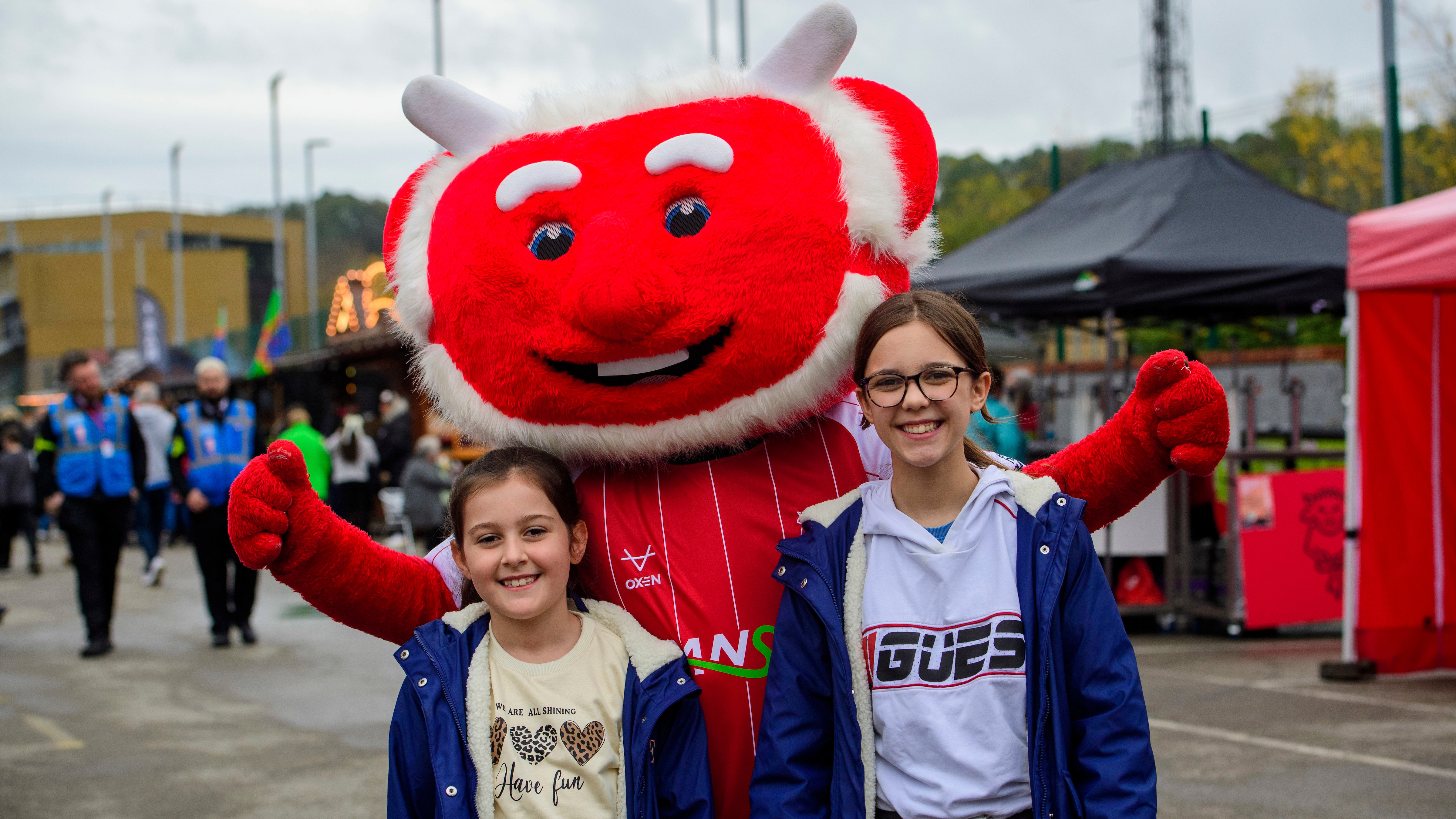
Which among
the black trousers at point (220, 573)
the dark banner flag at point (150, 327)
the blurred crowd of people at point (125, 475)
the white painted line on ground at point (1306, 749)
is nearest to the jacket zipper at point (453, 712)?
the white painted line on ground at point (1306, 749)

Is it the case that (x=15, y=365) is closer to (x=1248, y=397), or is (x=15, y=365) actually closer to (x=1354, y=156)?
(x=1354, y=156)

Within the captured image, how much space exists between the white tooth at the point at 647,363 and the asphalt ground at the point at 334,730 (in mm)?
2749

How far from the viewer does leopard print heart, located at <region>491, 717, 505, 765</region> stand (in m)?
2.13

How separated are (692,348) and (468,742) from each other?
0.85 m

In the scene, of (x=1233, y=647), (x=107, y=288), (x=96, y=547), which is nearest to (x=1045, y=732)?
(x=1233, y=647)

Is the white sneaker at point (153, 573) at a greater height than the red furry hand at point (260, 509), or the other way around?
the red furry hand at point (260, 509)

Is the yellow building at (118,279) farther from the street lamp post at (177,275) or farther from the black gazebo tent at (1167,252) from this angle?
the black gazebo tent at (1167,252)

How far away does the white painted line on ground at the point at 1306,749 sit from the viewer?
A: 448cm

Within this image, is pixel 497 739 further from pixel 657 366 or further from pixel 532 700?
pixel 657 366

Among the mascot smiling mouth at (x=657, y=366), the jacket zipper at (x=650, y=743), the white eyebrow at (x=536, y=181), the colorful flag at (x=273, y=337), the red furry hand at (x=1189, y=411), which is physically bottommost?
the jacket zipper at (x=650, y=743)

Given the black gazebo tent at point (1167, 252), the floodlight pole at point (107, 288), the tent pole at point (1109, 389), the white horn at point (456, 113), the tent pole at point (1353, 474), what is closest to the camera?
the white horn at point (456, 113)

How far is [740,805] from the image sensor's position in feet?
7.42

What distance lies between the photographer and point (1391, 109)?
752cm

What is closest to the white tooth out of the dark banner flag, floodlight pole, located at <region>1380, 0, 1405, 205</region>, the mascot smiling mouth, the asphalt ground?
the mascot smiling mouth
